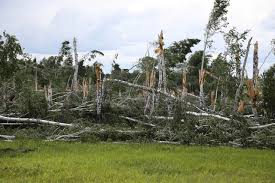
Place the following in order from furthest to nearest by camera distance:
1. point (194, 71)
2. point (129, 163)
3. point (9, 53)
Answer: point (194, 71)
point (9, 53)
point (129, 163)

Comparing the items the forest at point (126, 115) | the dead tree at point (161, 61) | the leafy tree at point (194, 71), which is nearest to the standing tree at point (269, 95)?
the forest at point (126, 115)

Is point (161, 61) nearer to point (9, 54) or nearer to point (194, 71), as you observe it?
point (9, 54)

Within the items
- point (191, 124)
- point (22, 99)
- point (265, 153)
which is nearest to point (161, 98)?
point (191, 124)

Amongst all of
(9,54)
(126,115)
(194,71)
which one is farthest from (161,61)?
(194,71)

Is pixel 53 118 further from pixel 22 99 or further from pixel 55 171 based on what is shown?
pixel 55 171

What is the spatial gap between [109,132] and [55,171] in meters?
7.41

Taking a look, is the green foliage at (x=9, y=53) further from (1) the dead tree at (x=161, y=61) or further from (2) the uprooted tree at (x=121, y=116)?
(1) the dead tree at (x=161, y=61)

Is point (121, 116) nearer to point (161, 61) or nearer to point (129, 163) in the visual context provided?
point (161, 61)

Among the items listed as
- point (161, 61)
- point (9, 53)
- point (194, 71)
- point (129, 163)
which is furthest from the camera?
point (194, 71)

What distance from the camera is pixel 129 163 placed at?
14.1 meters

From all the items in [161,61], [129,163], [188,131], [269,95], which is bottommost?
[129,163]

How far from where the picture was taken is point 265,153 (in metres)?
17.0

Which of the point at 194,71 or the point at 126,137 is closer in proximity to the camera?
the point at 126,137

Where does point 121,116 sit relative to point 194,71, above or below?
below
